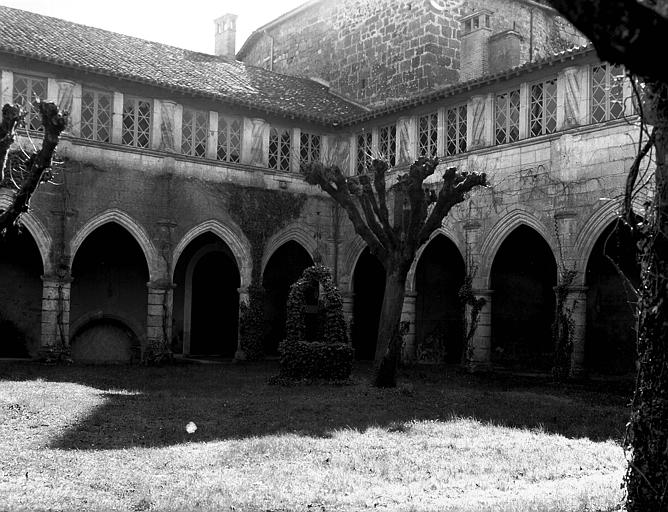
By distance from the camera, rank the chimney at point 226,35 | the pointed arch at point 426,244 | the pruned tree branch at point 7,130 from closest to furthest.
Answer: the pruned tree branch at point 7,130 → the pointed arch at point 426,244 → the chimney at point 226,35

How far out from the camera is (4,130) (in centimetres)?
851

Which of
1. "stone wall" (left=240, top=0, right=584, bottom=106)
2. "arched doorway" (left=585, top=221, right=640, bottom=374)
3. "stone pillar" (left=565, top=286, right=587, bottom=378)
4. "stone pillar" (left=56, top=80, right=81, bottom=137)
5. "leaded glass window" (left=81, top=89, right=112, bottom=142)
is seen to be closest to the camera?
"stone pillar" (left=565, top=286, right=587, bottom=378)

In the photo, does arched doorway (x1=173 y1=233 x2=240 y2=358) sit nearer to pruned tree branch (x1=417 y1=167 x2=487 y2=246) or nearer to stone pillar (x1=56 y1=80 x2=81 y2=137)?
stone pillar (x1=56 y1=80 x2=81 y2=137)

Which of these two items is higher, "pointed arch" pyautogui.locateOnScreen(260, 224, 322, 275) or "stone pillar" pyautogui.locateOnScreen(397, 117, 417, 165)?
"stone pillar" pyautogui.locateOnScreen(397, 117, 417, 165)

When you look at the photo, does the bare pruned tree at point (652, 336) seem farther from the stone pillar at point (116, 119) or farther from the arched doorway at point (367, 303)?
the arched doorway at point (367, 303)

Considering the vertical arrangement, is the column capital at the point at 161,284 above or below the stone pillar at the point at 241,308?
above

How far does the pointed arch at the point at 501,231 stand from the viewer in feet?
53.5

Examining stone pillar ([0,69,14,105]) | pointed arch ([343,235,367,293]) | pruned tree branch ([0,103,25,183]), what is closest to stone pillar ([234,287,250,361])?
pointed arch ([343,235,367,293])

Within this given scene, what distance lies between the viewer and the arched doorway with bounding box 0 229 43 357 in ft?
63.6

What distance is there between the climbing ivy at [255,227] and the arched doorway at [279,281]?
2.10 meters

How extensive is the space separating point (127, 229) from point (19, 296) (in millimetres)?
3701

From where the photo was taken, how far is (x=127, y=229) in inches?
714

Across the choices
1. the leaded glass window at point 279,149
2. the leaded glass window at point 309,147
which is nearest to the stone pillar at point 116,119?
the leaded glass window at point 279,149

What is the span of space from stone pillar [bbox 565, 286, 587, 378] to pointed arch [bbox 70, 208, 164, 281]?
904cm
